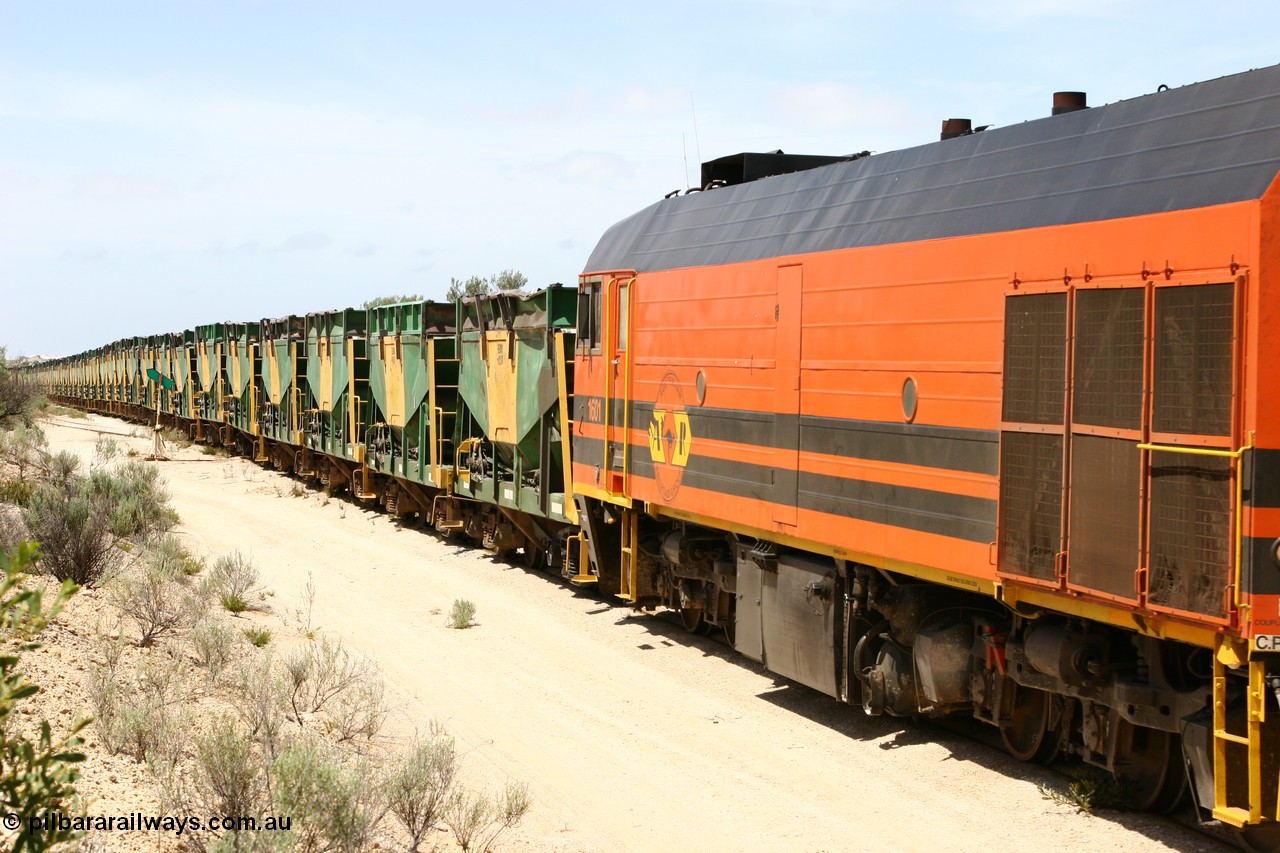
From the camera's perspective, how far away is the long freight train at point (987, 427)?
596 centimetres

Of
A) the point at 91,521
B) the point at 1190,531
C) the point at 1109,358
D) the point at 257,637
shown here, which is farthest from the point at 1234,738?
the point at 91,521

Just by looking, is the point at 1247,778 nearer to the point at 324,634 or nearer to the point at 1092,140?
the point at 1092,140

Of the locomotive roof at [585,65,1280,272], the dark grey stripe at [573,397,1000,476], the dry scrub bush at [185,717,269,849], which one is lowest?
the dry scrub bush at [185,717,269,849]

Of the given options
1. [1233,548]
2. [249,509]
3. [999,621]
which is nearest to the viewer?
[1233,548]

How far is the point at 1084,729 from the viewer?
24.4ft

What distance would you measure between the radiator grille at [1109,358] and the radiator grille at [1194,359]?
0.14 meters

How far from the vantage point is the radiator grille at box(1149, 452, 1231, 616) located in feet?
19.2

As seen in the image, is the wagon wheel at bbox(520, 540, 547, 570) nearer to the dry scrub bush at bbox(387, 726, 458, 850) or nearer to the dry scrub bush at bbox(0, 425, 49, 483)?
the dry scrub bush at bbox(0, 425, 49, 483)

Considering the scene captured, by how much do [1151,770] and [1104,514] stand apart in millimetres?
1847

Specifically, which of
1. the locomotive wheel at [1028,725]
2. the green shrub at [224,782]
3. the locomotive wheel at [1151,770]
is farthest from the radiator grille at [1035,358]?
the green shrub at [224,782]

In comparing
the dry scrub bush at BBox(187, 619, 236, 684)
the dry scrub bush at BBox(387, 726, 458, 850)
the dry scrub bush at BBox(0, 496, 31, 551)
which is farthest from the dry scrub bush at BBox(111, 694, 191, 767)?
the dry scrub bush at BBox(0, 496, 31, 551)

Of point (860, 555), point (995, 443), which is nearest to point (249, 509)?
point (860, 555)

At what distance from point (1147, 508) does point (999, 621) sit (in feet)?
6.81

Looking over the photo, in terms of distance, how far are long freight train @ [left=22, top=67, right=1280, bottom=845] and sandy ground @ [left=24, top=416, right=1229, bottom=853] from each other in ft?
1.34
